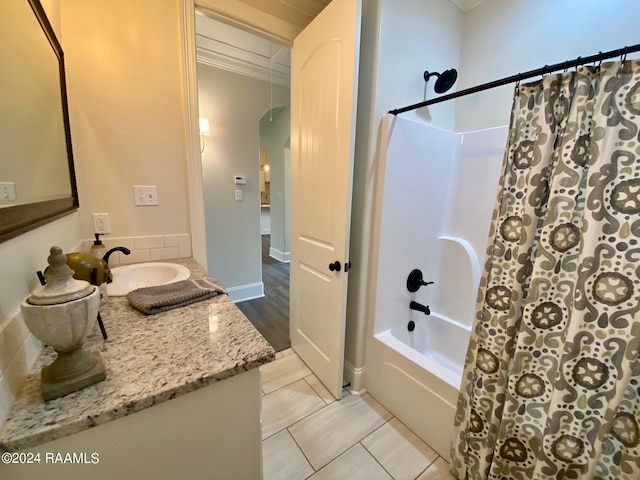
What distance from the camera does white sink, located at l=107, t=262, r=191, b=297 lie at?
122 centimetres

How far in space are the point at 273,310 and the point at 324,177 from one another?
1.82 m

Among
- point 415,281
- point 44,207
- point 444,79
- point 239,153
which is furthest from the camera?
point 239,153

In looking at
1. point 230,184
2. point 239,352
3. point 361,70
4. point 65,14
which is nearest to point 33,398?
point 239,352

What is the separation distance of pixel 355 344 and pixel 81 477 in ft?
4.45

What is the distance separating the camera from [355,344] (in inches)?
65.3

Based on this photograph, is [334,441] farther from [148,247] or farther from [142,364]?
[148,247]

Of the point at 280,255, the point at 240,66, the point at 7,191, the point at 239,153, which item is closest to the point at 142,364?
the point at 7,191

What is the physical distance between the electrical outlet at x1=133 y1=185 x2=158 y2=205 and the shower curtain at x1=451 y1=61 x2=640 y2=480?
67.3 inches

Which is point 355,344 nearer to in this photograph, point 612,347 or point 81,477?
point 612,347

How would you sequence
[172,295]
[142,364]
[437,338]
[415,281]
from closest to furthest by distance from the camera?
1. [142,364]
2. [172,295]
3. [415,281]
4. [437,338]

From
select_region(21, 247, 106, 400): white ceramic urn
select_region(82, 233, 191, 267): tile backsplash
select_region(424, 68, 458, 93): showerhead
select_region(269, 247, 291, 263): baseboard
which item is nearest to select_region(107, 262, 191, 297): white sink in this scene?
select_region(82, 233, 191, 267): tile backsplash

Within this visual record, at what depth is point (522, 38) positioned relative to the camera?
159 centimetres

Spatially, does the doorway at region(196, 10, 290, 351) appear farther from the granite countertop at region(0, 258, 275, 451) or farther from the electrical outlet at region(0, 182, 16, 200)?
the electrical outlet at region(0, 182, 16, 200)

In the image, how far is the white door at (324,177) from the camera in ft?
4.28
